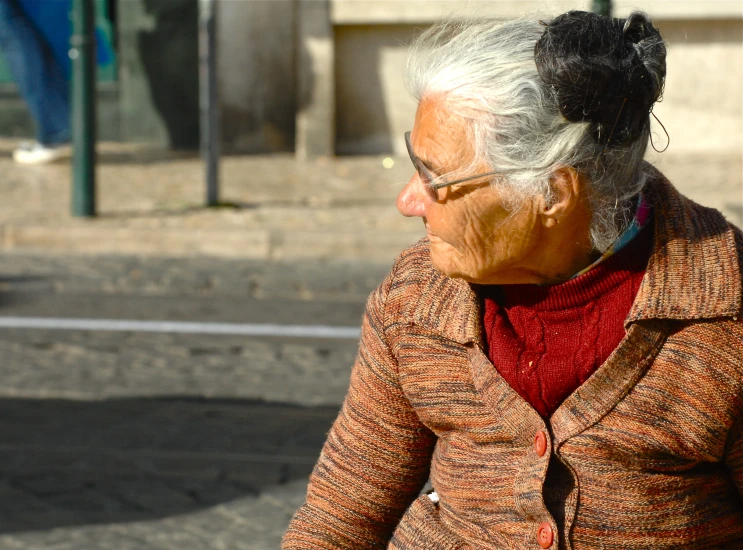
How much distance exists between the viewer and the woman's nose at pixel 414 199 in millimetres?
2045

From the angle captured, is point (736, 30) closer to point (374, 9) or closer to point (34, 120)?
point (374, 9)

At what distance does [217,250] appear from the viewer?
890 cm

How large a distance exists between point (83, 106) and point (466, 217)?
309 inches

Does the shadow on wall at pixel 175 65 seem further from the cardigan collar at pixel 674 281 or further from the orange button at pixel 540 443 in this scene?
the orange button at pixel 540 443

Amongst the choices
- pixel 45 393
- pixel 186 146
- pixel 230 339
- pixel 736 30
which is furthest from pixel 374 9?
pixel 45 393

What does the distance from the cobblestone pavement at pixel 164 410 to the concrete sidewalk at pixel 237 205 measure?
0.93 m

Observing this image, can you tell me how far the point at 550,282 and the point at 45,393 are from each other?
3765mm

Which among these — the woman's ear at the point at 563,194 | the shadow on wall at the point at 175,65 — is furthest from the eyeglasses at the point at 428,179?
the shadow on wall at the point at 175,65

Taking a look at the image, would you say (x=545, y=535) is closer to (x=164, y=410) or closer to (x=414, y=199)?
(x=414, y=199)

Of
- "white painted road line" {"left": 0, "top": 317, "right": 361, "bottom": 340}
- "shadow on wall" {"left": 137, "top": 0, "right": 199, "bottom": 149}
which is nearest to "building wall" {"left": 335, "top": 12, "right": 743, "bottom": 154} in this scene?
"shadow on wall" {"left": 137, "top": 0, "right": 199, "bottom": 149}

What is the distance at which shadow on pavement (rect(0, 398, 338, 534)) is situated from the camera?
13.4ft

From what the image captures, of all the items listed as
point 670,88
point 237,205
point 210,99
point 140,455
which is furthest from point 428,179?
point 670,88

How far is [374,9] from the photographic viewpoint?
39.9 ft

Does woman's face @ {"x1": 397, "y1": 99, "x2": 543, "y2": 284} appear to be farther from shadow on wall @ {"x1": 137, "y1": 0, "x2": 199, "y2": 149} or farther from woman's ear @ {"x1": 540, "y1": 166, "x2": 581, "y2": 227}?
shadow on wall @ {"x1": 137, "y1": 0, "x2": 199, "y2": 149}
